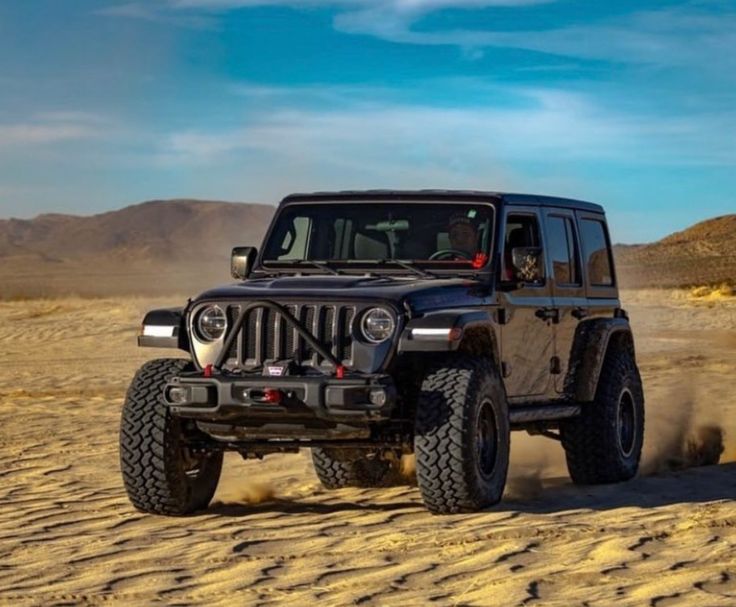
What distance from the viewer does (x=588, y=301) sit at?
11633 mm

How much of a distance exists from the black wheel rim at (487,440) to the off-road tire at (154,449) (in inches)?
66.3

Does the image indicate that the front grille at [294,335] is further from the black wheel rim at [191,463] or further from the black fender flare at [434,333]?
the black wheel rim at [191,463]

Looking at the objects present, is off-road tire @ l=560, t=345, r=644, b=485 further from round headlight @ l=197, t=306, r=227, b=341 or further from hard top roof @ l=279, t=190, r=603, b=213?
round headlight @ l=197, t=306, r=227, b=341

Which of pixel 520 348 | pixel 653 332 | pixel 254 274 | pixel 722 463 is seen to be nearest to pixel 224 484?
pixel 254 274

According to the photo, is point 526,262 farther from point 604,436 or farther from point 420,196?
point 604,436

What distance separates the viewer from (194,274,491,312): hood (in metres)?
9.06

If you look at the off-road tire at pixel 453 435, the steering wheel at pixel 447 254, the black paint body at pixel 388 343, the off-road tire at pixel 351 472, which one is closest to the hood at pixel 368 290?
the black paint body at pixel 388 343

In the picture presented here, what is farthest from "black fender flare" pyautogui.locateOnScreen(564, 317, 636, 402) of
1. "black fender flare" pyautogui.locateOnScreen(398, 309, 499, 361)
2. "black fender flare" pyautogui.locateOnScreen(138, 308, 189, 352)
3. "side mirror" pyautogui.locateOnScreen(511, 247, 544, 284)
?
"black fender flare" pyautogui.locateOnScreen(138, 308, 189, 352)

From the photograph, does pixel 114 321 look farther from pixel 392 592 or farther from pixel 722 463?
pixel 392 592

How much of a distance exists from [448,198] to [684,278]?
2439 inches

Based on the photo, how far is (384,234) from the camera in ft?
34.3

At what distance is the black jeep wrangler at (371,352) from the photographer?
890 centimetres

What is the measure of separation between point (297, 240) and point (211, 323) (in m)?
1.57

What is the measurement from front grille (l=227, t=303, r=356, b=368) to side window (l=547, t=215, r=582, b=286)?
2.47 meters
